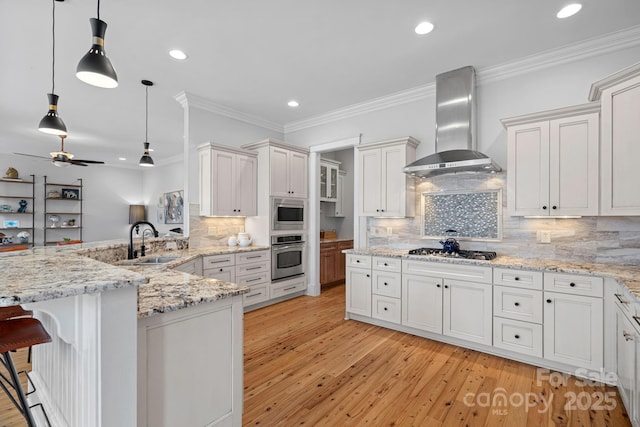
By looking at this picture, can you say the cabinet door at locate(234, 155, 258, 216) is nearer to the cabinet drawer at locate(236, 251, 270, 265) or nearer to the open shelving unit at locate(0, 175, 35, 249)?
the cabinet drawer at locate(236, 251, 270, 265)

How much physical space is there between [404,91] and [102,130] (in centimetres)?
568

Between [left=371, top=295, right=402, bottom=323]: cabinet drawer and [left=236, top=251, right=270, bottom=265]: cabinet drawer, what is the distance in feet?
5.48

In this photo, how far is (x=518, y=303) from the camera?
104 inches

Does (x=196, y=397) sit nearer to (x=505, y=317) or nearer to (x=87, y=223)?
(x=505, y=317)

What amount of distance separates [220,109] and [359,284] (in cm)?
321

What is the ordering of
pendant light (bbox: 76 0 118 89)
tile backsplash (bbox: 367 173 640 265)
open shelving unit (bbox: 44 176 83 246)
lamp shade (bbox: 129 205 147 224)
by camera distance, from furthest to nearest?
lamp shade (bbox: 129 205 147 224), open shelving unit (bbox: 44 176 83 246), tile backsplash (bbox: 367 173 640 265), pendant light (bbox: 76 0 118 89)

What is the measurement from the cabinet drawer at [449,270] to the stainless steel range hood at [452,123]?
1003 mm

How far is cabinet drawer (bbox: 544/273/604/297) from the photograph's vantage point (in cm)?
230

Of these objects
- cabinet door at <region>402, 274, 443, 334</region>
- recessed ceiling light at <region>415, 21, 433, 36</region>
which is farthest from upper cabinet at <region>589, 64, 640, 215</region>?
cabinet door at <region>402, 274, 443, 334</region>

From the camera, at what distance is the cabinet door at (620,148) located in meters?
2.11

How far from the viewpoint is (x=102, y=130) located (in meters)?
5.78

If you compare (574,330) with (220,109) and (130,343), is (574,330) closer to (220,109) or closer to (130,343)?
(130,343)

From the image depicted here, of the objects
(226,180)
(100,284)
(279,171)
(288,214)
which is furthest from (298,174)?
(100,284)

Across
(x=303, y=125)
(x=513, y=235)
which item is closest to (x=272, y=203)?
(x=303, y=125)
